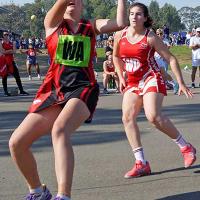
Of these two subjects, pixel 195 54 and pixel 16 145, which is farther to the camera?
pixel 195 54

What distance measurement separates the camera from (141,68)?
6.53 meters

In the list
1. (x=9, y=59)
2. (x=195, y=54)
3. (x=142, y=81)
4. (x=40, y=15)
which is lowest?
(x=40, y=15)

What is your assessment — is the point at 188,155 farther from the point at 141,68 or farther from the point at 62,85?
the point at 62,85

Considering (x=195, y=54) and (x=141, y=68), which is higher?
(x=141, y=68)

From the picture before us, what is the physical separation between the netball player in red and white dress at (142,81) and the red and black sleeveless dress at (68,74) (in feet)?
4.82

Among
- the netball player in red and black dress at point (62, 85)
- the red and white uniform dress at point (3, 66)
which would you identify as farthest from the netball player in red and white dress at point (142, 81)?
the red and white uniform dress at point (3, 66)

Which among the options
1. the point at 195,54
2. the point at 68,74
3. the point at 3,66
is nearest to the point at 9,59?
the point at 3,66

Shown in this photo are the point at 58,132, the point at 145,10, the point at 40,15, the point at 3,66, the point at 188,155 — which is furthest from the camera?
the point at 40,15

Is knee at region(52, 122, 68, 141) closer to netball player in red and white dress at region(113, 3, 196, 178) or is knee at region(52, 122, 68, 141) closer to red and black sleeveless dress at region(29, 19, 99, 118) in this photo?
red and black sleeveless dress at region(29, 19, 99, 118)

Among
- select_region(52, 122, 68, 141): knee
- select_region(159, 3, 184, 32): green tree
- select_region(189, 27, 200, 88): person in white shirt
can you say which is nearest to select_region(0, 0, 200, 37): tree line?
select_region(159, 3, 184, 32): green tree

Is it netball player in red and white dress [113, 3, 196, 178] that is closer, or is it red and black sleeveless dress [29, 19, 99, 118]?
red and black sleeveless dress [29, 19, 99, 118]

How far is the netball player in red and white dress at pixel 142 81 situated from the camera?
20.9ft

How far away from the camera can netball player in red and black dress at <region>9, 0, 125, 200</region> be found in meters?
4.89

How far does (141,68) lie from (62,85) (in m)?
1.74
